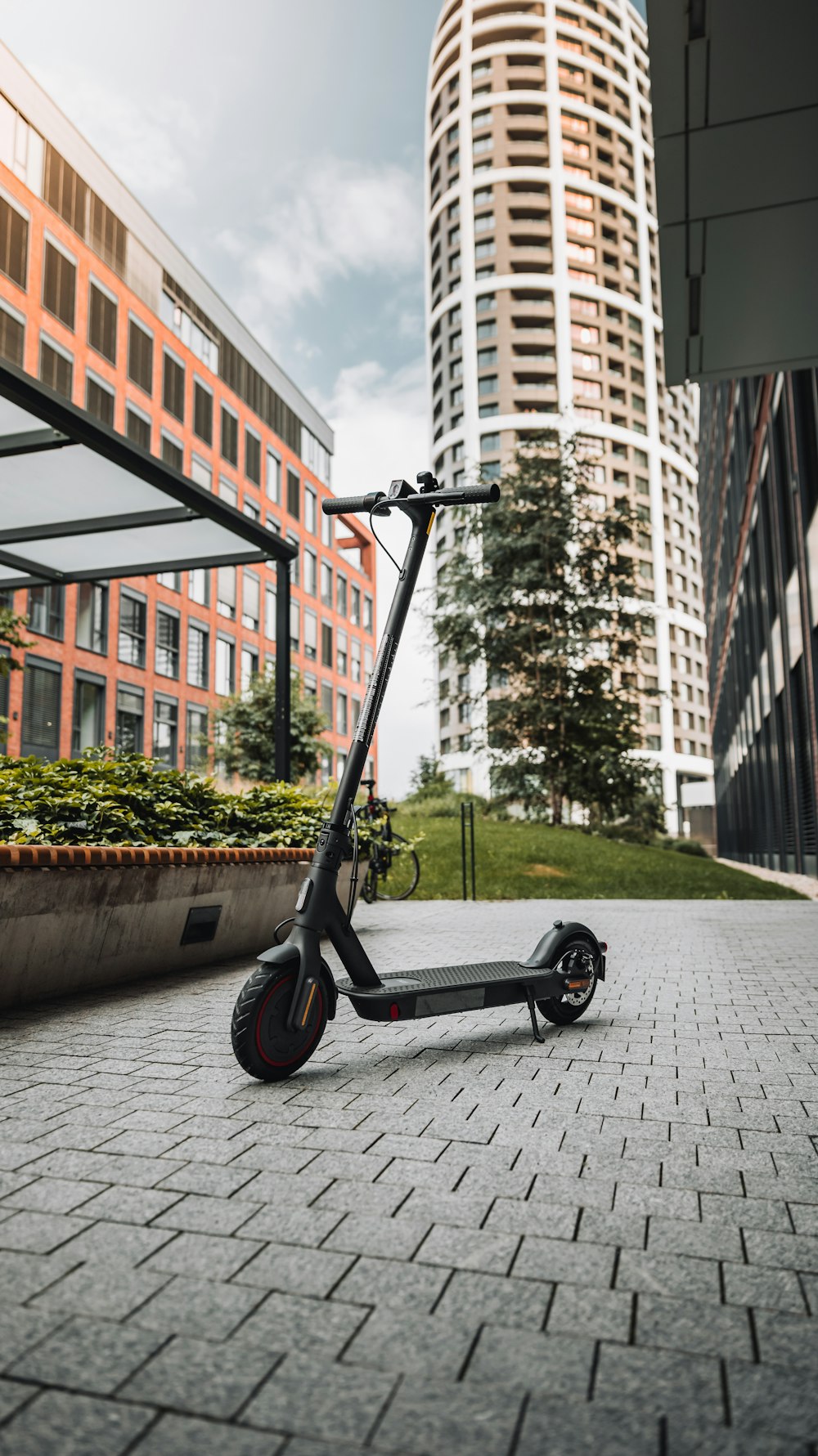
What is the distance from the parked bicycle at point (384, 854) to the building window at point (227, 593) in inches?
1201

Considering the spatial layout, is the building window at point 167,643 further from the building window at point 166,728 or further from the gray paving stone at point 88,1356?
the gray paving stone at point 88,1356

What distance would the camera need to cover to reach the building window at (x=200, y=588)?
41000 millimetres

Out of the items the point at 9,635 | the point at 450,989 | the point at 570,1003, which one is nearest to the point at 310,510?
the point at 9,635

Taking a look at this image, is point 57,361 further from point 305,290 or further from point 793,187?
point 305,290

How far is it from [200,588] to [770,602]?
24818 millimetres

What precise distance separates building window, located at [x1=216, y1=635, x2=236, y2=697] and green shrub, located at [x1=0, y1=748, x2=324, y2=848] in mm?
34749

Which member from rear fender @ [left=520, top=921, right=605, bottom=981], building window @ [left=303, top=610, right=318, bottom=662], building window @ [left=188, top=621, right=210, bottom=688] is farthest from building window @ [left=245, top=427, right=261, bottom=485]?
rear fender @ [left=520, top=921, right=605, bottom=981]

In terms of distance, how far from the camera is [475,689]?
28734 millimetres

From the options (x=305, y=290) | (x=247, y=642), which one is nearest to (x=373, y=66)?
(x=305, y=290)

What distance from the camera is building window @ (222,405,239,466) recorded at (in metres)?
46.2

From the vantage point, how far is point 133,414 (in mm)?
38344

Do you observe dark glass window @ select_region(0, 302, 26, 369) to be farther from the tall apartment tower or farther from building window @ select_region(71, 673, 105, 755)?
the tall apartment tower

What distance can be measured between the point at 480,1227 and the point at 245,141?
71.2m

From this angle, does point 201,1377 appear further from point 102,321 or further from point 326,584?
point 326,584
